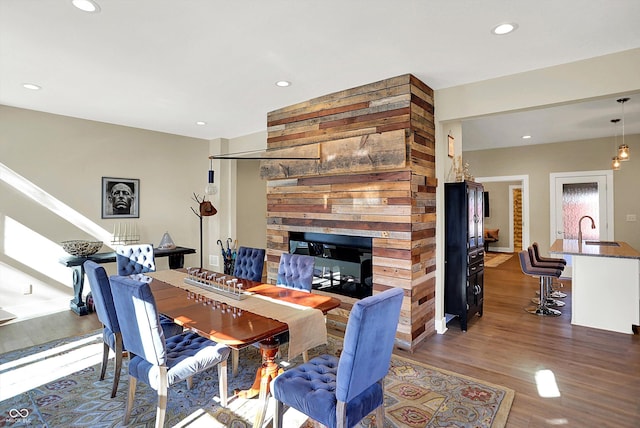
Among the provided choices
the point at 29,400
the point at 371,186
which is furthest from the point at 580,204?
the point at 29,400

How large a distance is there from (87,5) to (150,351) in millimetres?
2262

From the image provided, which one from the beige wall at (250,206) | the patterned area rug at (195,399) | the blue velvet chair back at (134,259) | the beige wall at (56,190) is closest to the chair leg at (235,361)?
the patterned area rug at (195,399)

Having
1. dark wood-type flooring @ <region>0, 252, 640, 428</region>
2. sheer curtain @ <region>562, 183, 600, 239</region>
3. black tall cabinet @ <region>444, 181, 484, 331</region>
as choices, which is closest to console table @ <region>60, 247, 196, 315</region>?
dark wood-type flooring @ <region>0, 252, 640, 428</region>

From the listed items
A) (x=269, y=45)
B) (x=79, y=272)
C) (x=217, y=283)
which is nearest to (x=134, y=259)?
(x=79, y=272)

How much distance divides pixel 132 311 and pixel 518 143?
7.75 m

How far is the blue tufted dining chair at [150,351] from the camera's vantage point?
2.02 metres

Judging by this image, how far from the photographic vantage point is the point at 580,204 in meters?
6.80

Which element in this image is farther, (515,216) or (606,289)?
(515,216)

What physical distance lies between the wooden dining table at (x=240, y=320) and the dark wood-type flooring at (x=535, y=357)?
4.66 ft

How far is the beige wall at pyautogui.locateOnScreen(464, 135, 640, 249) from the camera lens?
6.38m

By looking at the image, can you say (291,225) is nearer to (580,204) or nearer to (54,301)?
(54,301)

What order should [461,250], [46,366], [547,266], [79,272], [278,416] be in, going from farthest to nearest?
[547,266]
[79,272]
[461,250]
[46,366]
[278,416]

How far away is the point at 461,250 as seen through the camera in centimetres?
393

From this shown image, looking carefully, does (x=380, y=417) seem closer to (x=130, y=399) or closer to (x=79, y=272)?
(x=130, y=399)
